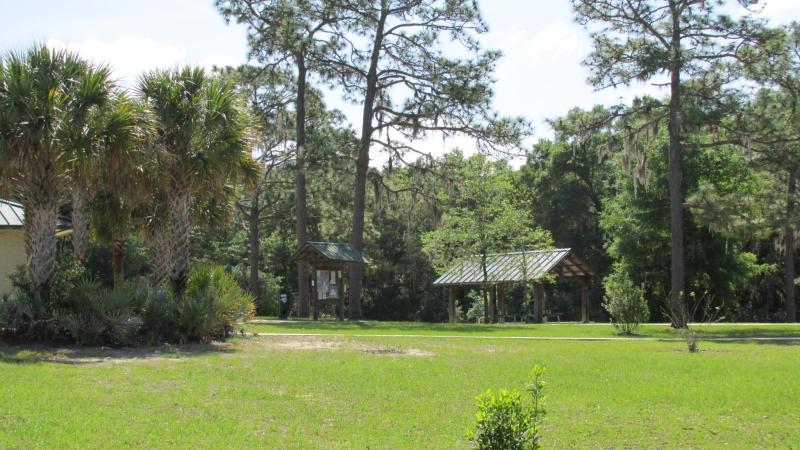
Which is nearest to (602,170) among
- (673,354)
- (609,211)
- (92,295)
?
(609,211)

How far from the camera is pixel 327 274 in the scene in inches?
1166

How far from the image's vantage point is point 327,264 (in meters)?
29.5

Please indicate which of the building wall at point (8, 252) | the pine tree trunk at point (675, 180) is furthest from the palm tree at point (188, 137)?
the pine tree trunk at point (675, 180)

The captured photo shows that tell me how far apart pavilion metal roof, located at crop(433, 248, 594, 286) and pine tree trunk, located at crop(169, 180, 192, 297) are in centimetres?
1773

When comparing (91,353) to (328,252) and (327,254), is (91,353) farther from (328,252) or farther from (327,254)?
(328,252)

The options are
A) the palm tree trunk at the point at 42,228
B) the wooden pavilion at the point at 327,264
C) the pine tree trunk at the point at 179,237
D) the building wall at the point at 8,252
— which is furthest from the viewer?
the wooden pavilion at the point at 327,264

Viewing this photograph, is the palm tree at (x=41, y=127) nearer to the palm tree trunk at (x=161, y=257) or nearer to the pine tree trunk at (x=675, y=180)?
the palm tree trunk at (x=161, y=257)

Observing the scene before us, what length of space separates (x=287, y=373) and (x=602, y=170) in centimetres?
4526

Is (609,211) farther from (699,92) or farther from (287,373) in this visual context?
(287,373)

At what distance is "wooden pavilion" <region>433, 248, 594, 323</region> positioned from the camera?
32.7m

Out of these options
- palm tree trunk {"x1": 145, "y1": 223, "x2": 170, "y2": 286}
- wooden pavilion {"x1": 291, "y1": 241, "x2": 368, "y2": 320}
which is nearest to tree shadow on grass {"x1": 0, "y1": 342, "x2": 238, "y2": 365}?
palm tree trunk {"x1": 145, "y1": 223, "x2": 170, "y2": 286}

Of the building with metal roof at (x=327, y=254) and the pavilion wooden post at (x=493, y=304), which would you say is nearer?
the building with metal roof at (x=327, y=254)

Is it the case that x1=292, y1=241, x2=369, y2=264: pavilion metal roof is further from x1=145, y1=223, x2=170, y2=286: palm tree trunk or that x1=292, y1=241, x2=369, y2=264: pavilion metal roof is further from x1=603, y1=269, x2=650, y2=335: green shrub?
x1=603, y1=269, x2=650, y2=335: green shrub

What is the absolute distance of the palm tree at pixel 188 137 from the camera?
17203 millimetres
